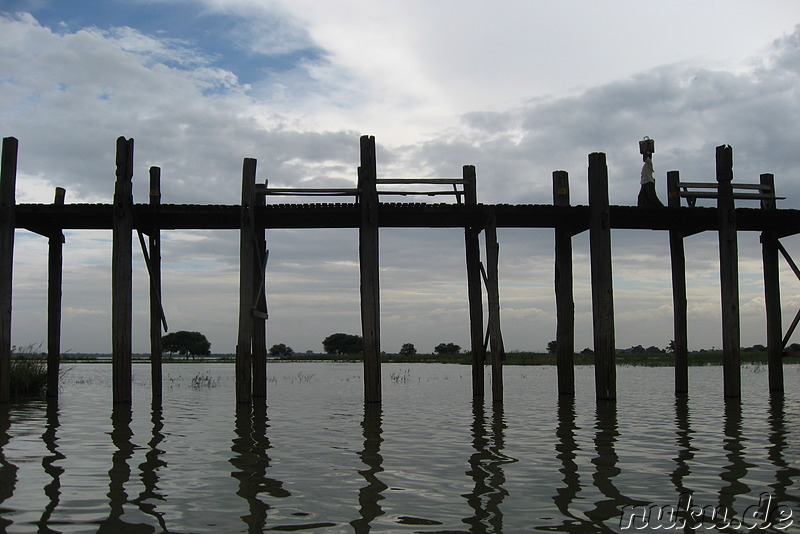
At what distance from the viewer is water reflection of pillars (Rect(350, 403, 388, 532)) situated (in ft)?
19.5

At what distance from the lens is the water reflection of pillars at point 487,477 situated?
19.3 feet

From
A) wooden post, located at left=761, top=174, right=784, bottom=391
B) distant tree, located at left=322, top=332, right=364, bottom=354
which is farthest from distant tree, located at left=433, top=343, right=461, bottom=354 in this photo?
wooden post, located at left=761, top=174, right=784, bottom=391

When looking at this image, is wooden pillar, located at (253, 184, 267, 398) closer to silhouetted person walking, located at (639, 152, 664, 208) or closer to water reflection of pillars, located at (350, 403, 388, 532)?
water reflection of pillars, located at (350, 403, 388, 532)

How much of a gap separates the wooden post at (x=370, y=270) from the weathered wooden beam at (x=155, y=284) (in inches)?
177

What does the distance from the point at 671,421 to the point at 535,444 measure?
407cm

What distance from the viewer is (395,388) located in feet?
75.0

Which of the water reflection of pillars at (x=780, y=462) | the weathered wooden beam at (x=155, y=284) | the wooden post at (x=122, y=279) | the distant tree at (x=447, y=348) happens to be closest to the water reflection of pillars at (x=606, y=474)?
the water reflection of pillars at (x=780, y=462)

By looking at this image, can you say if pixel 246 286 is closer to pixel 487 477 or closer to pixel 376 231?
pixel 376 231

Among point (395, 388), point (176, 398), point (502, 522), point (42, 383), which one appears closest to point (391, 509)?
point (502, 522)

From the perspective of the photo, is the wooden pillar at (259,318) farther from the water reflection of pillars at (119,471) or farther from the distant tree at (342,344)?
the distant tree at (342,344)

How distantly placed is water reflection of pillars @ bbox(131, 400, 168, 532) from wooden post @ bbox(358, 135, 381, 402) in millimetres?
4524

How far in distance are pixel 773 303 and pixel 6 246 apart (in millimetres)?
18170

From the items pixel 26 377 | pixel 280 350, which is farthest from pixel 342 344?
pixel 26 377

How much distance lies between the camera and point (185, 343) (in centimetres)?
9856
